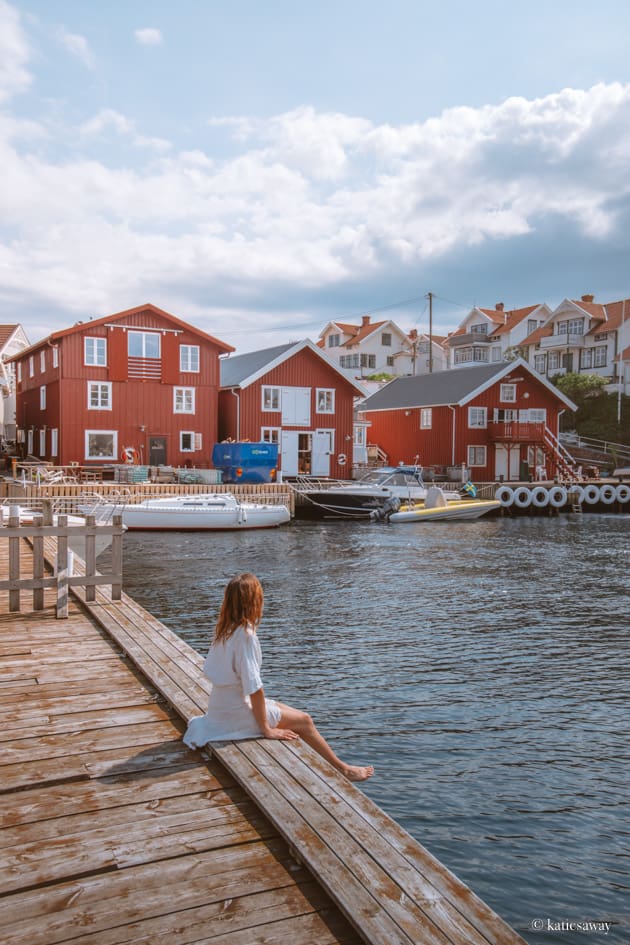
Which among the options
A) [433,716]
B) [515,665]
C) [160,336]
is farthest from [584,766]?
[160,336]

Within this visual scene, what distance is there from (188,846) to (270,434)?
135 ft

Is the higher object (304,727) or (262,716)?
(262,716)

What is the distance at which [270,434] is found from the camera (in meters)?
45.0

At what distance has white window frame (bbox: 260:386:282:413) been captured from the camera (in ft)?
147

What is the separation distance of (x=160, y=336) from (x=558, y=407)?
93.7 feet

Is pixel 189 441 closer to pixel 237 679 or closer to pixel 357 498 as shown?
pixel 357 498

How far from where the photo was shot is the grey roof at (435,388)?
50.9 meters

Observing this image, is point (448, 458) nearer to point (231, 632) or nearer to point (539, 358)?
point (539, 358)

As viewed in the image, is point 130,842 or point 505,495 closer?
point 130,842

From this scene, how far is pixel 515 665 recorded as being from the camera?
12.3 metres

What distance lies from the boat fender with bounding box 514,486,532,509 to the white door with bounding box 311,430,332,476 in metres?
11.1

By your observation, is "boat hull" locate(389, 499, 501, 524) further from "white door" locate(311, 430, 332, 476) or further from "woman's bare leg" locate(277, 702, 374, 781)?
"woman's bare leg" locate(277, 702, 374, 781)

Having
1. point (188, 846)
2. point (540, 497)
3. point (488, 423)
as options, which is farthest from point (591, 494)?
point (188, 846)

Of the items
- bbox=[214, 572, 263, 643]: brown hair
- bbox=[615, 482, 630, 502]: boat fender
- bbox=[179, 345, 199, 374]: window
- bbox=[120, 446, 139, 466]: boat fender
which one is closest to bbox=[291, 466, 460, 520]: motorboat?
bbox=[120, 446, 139, 466]: boat fender
